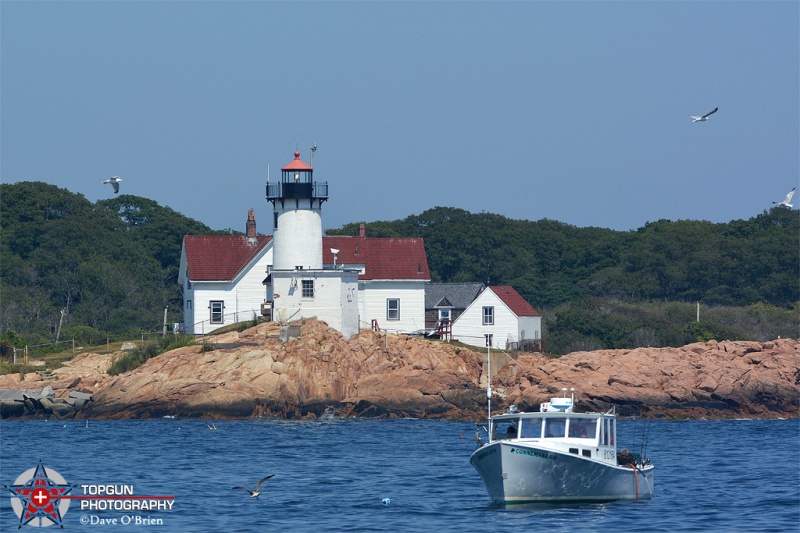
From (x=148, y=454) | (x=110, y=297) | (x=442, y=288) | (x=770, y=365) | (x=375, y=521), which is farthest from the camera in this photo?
(x=110, y=297)

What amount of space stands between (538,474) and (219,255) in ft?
123

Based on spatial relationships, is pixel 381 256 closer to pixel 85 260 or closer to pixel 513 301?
pixel 513 301

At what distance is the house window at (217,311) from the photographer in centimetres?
6406

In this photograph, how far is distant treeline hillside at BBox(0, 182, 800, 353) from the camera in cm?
7925

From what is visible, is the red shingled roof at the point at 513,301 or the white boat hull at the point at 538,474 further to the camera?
the red shingled roof at the point at 513,301

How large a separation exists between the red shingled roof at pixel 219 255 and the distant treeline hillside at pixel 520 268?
8.49 meters

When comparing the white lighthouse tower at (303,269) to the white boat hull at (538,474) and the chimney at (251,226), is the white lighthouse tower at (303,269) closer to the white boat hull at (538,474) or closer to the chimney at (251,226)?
the chimney at (251,226)

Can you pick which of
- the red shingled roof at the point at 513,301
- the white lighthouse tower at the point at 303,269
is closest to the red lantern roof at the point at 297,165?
the white lighthouse tower at the point at 303,269

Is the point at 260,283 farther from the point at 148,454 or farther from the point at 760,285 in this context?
the point at 760,285

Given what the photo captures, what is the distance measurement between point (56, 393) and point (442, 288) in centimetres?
2557

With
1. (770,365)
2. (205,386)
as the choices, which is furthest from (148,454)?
(770,365)

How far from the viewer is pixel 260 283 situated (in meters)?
64.8

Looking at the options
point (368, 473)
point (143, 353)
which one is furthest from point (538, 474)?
point (143, 353)

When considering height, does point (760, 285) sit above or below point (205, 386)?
above
